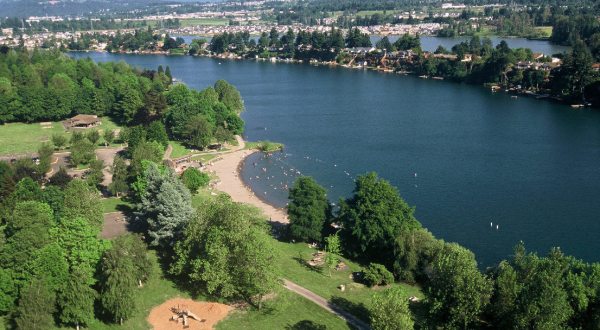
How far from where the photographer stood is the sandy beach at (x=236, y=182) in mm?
35375

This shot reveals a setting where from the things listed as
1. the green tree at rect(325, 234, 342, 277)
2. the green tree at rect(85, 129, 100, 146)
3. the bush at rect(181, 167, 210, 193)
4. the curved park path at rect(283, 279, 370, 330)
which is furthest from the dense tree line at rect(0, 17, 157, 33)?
the curved park path at rect(283, 279, 370, 330)

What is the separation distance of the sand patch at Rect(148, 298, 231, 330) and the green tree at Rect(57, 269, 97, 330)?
7.42 ft

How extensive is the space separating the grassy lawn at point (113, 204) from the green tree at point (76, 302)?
1276 centimetres

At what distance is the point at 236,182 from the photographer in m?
40.9

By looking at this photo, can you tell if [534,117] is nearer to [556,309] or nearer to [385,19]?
[556,309]

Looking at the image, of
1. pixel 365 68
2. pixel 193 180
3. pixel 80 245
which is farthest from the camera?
pixel 365 68

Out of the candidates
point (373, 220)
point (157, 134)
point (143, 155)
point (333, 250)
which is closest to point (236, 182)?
point (143, 155)

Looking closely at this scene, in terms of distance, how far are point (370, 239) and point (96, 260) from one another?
481 inches

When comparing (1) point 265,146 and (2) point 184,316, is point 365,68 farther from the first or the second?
(2) point 184,316

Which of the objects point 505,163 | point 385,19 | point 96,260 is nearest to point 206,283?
point 96,260

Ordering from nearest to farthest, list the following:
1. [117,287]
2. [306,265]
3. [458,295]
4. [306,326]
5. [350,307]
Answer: [458,295] < [117,287] < [306,326] < [350,307] < [306,265]

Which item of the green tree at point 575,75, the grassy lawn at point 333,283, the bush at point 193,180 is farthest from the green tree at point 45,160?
the green tree at point 575,75

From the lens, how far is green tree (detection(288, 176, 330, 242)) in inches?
1145

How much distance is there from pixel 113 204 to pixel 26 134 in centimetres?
2279
